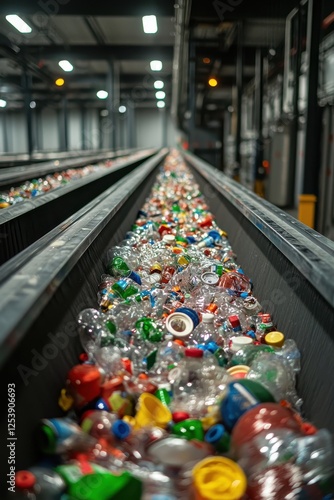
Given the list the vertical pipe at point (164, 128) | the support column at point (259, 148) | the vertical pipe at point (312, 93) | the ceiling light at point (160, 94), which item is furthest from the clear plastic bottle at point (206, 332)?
the vertical pipe at point (164, 128)

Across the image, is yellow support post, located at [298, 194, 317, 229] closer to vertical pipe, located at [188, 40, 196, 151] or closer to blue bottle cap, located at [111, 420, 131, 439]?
blue bottle cap, located at [111, 420, 131, 439]

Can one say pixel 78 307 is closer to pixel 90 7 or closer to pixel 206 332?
pixel 206 332

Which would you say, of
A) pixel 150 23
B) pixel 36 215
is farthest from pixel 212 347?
pixel 150 23

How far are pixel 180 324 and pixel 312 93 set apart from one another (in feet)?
16.5

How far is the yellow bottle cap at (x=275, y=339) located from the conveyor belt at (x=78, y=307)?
0.08 metres

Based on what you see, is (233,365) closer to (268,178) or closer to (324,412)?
(324,412)

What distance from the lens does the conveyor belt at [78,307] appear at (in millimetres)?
1406

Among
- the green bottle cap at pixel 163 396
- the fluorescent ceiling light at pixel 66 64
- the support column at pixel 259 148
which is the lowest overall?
the green bottle cap at pixel 163 396

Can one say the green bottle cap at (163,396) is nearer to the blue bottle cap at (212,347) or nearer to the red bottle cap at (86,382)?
the red bottle cap at (86,382)

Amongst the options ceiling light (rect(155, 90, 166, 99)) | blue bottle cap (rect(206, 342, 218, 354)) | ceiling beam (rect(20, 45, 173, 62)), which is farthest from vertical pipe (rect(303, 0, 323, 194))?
ceiling light (rect(155, 90, 166, 99))

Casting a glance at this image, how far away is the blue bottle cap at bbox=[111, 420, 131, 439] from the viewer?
1.50 meters

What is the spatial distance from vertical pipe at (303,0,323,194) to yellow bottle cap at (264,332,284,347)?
15.5 ft

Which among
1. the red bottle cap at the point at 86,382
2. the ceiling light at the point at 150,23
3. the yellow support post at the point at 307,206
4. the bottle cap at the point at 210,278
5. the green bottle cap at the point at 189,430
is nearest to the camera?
the green bottle cap at the point at 189,430

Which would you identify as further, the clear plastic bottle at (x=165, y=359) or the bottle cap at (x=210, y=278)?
the bottle cap at (x=210, y=278)
